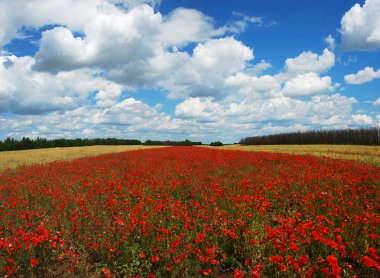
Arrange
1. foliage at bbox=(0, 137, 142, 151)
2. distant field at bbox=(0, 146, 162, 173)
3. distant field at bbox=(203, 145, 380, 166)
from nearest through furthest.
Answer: distant field at bbox=(203, 145, 380, 166) < distant field at bbox=(0, 146, 162, 173) < foliage at bbox=(0, 137, 142, 151)

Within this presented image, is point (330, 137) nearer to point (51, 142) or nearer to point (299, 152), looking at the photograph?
point (299, 152)

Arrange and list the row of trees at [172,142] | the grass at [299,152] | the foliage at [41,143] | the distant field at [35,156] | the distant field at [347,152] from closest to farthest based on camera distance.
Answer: the distant field at [347,152] → the grass at [299,152] → the distant field at [35,156] → the foliage at [41,143] → the row of trees at [172,142]

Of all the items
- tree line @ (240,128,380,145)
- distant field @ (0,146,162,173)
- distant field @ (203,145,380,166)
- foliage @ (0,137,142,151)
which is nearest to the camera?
distant field @ (203,145,380,166)

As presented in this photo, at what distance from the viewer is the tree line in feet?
153

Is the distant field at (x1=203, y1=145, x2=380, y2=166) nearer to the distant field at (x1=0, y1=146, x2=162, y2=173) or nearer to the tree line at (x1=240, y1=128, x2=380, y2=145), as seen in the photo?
the tree line at (x1=240, y1=128, x2=380, y2=145)

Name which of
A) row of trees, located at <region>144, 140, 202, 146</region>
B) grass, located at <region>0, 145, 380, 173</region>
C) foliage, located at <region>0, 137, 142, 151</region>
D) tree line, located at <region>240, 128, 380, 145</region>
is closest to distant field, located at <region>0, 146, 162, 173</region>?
grass, located at <region>0, 145, 380, 173</region>

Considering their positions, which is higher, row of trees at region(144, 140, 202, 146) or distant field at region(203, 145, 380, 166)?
row of trees at region(144, 140, 202, 146)

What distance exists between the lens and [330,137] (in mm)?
54812

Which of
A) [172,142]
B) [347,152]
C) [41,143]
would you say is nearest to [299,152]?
[347,152]

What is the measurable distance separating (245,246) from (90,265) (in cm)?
295

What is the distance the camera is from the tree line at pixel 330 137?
46.6 meters

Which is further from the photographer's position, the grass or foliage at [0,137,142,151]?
foliage at [0,137,142,151]

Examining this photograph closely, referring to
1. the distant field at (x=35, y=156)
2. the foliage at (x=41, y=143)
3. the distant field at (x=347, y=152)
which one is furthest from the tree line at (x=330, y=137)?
the foliage at (x=41, y=143)

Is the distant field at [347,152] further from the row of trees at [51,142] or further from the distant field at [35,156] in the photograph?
the row of trees at [51,142]
